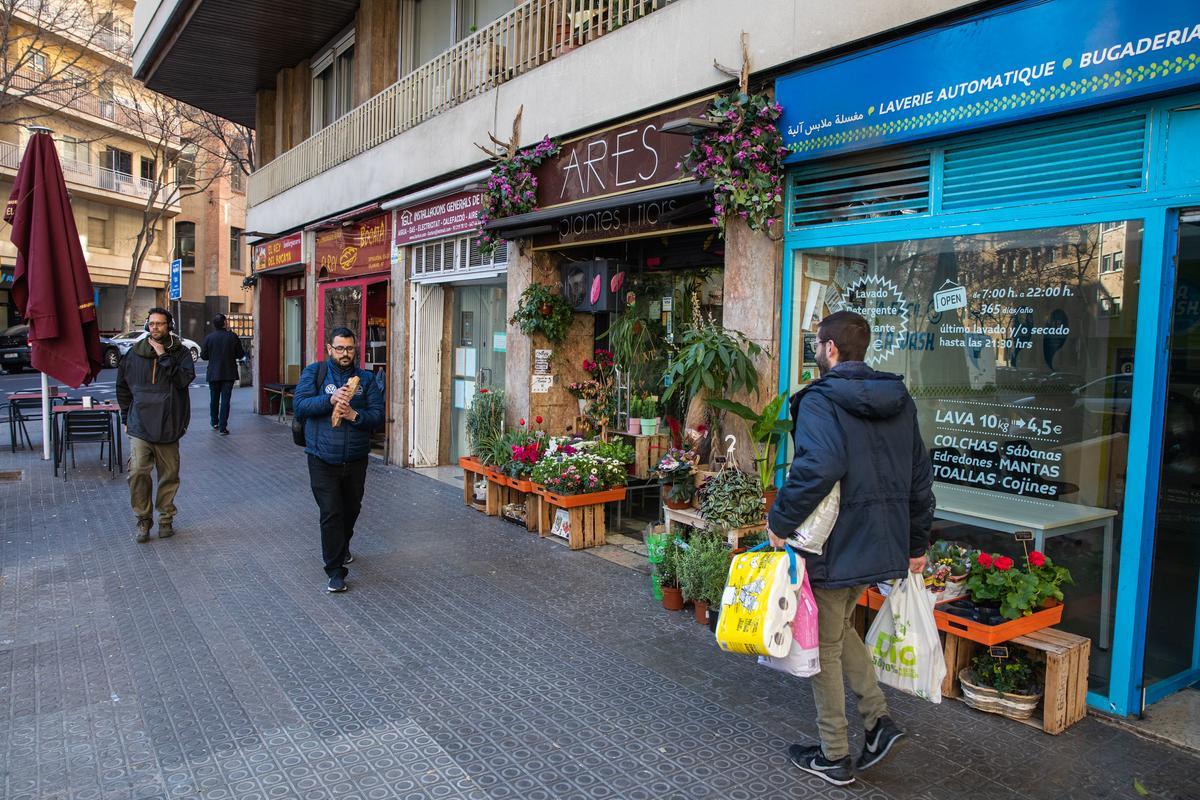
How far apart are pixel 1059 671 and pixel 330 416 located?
4.71 metres

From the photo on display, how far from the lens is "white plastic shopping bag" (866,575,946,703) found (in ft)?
12.4

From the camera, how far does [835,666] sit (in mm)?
3443

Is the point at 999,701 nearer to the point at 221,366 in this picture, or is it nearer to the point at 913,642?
the point at 913,642

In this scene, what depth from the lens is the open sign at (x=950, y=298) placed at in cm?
498

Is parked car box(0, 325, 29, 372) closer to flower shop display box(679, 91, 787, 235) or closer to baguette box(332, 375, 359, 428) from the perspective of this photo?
baguette box(332, 375, 359, 428)

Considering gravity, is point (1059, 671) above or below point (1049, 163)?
below

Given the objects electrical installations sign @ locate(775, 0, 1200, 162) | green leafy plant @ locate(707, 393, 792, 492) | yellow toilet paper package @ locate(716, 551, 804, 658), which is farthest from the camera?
green leafy plant @ locate(707, 393, 792, 492)

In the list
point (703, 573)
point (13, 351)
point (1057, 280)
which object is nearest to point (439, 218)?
point (703, 573)

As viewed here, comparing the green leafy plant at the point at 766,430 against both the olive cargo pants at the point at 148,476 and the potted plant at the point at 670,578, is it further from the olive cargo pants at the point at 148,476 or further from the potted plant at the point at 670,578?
the olive cargo pants at the point at 148,476

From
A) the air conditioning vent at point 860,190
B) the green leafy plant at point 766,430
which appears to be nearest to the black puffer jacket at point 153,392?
the green leafy plant at point 766,430

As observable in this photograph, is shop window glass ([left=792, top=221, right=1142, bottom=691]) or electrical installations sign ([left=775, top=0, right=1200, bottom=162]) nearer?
electrical installations sign ([left=775, top=0, right=1200, bottom=162])

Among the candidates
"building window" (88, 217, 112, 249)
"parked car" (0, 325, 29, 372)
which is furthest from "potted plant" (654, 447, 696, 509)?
"building window" (88, 217, 112, 249)

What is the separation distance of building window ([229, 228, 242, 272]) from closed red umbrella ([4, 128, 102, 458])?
40.6 m

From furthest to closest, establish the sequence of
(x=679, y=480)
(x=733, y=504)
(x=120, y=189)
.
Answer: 1. (x=120, y=189)
2. (x=679, y=480)
3. (x=733, y=504)
